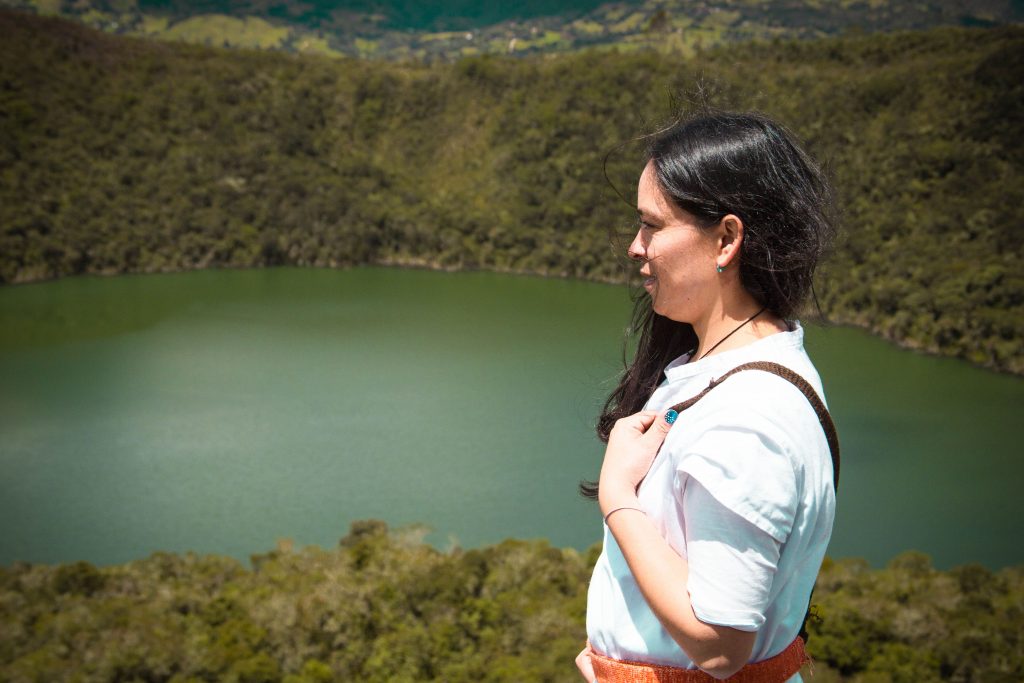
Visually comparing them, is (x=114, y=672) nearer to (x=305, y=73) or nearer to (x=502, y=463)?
(x=502, y=463)

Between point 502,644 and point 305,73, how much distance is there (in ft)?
129

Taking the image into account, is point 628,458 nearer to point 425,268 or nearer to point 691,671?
point 691,671

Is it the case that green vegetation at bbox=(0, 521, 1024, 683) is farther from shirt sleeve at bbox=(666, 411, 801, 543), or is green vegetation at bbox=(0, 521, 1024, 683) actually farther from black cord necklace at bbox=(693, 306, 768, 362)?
shirt sleeve at bbox=(666, 411, 801, 543)

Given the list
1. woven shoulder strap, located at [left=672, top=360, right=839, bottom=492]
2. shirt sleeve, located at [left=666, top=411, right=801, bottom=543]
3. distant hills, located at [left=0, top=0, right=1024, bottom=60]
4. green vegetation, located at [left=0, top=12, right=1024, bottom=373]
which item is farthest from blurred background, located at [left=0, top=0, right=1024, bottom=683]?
distant hills, located at [left=0, top=0, right=1024, bottom=60]

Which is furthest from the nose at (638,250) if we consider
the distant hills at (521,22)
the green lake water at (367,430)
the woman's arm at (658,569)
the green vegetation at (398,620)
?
the distant hills at (521,22)

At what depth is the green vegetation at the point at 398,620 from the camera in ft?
26.9

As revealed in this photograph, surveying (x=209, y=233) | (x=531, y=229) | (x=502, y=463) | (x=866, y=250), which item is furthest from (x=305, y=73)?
(x=502, y=463)

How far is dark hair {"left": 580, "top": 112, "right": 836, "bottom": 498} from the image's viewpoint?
1.00m

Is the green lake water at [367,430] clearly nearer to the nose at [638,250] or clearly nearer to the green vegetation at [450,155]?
the green vegetation at [450,155]

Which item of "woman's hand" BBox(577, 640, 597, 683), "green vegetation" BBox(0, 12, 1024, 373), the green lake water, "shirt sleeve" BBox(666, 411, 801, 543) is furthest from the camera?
"green vegetation" BBox(0, 12, 1024, 373)

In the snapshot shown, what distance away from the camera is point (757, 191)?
1003 millimetres

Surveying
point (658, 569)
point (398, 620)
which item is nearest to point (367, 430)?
point (398, 620)

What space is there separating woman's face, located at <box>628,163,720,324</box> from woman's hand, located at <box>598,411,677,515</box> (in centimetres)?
14

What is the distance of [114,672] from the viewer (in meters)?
7.95
